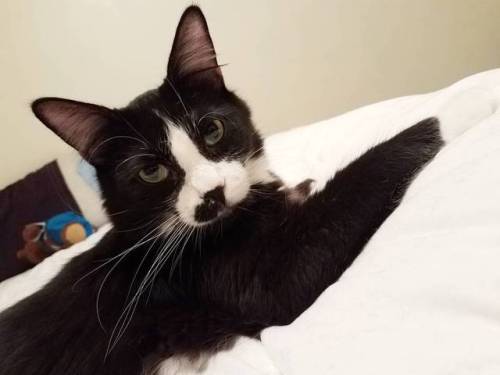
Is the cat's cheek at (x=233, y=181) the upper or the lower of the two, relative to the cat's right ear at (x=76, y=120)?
lower

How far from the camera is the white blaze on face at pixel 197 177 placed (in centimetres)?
88

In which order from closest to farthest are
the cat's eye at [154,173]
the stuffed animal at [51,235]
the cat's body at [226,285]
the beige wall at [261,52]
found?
the cat's body at [226,285]
the cat's eye at [154,173]
the stuffed animal at [51,235]
the beige wall at [261,52]

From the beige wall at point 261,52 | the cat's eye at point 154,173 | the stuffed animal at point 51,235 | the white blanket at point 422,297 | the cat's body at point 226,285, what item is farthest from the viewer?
the beige wall at point 261,52

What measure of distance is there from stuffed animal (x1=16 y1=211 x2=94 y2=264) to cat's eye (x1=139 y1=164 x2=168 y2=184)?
1.15 meters

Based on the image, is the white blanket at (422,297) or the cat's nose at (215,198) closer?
the white blanket at (422,297)

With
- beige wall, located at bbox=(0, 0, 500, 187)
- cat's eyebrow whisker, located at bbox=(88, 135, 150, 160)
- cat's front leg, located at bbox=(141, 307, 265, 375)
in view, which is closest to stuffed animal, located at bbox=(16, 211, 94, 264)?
beige wall, located at bbox=(0, 0, 500, 187)

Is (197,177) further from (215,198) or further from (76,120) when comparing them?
(76,120)

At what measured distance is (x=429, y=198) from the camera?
638 millimetres

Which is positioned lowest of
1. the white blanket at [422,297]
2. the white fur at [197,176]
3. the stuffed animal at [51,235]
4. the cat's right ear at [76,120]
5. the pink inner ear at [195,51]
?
the stuffed animal at [51,235]

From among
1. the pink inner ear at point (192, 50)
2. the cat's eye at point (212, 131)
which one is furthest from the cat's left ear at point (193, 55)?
the cat's eye at point (212, 131)

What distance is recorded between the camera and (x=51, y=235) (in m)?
1.94

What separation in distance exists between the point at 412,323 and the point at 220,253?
490 millimetres

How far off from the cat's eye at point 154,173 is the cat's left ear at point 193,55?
23 cm

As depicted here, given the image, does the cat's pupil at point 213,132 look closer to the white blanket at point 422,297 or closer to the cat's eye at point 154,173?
the cat's eye at point 154,173
